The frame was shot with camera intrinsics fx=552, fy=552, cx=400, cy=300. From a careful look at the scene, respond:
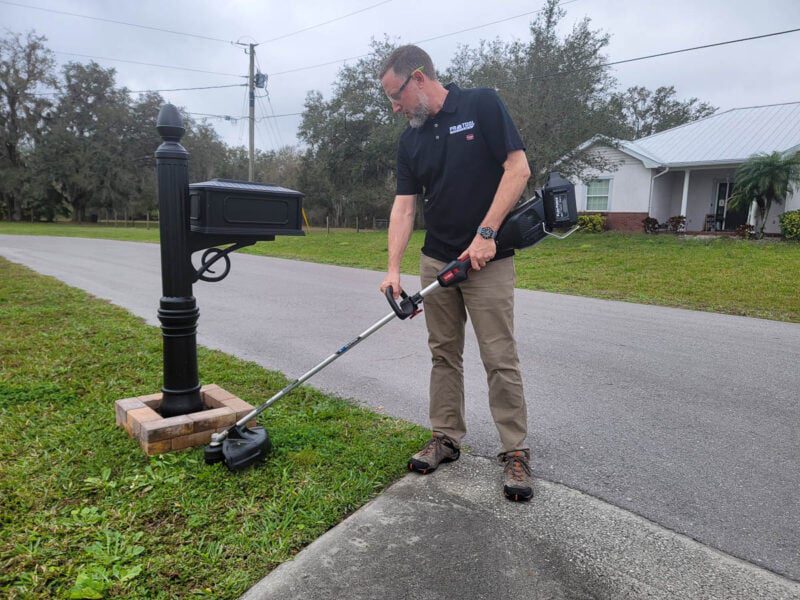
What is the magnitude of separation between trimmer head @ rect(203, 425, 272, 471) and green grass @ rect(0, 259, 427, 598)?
0.05 meters

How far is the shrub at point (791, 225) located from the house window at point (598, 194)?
22.5 ft

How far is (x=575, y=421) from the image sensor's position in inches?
132

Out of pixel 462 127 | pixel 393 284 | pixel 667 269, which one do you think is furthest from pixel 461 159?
pixel 667 269

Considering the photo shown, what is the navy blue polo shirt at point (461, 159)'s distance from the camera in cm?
248

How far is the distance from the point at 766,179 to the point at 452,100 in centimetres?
1545

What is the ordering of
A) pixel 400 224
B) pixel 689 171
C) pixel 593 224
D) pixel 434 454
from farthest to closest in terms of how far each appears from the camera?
pixel 593 224, pixel 689 171, pixel 400 224, pixel 434 454

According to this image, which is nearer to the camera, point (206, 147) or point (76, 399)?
point (76, 399)

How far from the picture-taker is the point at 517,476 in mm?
2457

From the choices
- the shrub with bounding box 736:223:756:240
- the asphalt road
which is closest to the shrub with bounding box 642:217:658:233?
the shrub with bounding box 736:223:756:240

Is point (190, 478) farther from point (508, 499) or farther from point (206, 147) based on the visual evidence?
point (206, 147)

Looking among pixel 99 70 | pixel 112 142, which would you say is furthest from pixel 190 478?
pixel 99 70

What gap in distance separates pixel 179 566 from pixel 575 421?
7.66 feet

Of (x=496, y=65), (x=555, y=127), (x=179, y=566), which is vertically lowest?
(x=179, y=566)

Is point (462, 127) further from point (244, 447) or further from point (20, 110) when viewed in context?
point (20, 110)
